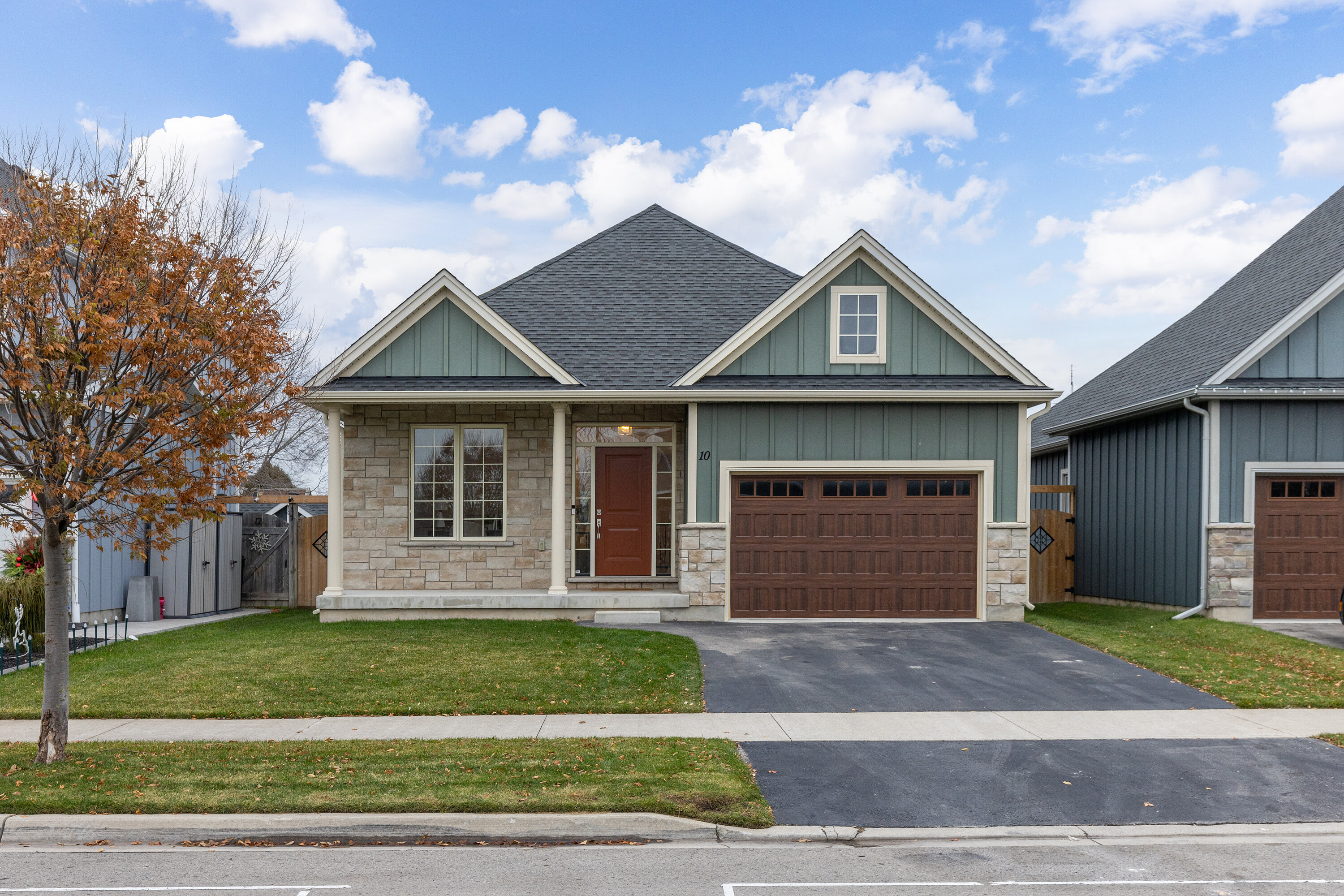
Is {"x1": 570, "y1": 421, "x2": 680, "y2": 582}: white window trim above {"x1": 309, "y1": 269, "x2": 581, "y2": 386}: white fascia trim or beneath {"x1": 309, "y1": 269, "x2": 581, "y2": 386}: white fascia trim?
beneath

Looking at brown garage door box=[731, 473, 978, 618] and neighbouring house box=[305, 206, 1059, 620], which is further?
brown garage door box=[731, 473, 978, 618]

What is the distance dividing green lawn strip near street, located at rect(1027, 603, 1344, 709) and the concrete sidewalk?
22.8 inches

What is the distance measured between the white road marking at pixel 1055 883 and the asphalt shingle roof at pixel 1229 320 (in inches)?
421

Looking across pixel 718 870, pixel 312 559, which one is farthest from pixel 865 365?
pixel 312 559

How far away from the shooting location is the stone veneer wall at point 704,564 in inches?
545

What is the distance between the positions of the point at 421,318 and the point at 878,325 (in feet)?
23.5

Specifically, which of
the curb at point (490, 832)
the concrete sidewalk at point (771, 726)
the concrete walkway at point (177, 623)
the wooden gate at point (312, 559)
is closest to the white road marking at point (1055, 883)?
the curb at point (490, 832)

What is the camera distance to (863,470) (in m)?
13.9

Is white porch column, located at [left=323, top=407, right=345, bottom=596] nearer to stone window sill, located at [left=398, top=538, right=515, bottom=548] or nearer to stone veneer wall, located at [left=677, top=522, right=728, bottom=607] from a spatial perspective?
stone window sill, located at [left=398, top=538, right=515, bottom=548]

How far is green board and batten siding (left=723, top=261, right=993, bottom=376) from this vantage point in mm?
14047

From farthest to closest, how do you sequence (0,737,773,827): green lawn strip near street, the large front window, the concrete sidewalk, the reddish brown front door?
1. the reddish brown front door
2. the large front window
3. the concrete sidewalk
4. (0,737,773,827): green lawn strip near street

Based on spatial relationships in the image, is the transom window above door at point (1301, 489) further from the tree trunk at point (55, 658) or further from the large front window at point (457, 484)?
the tree trunk at point (55, 658)

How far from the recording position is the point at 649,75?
20141mm

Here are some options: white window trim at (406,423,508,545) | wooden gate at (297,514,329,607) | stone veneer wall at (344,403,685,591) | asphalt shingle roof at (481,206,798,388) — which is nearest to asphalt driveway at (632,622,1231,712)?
stone veneer wall at (344,403,685,591)
